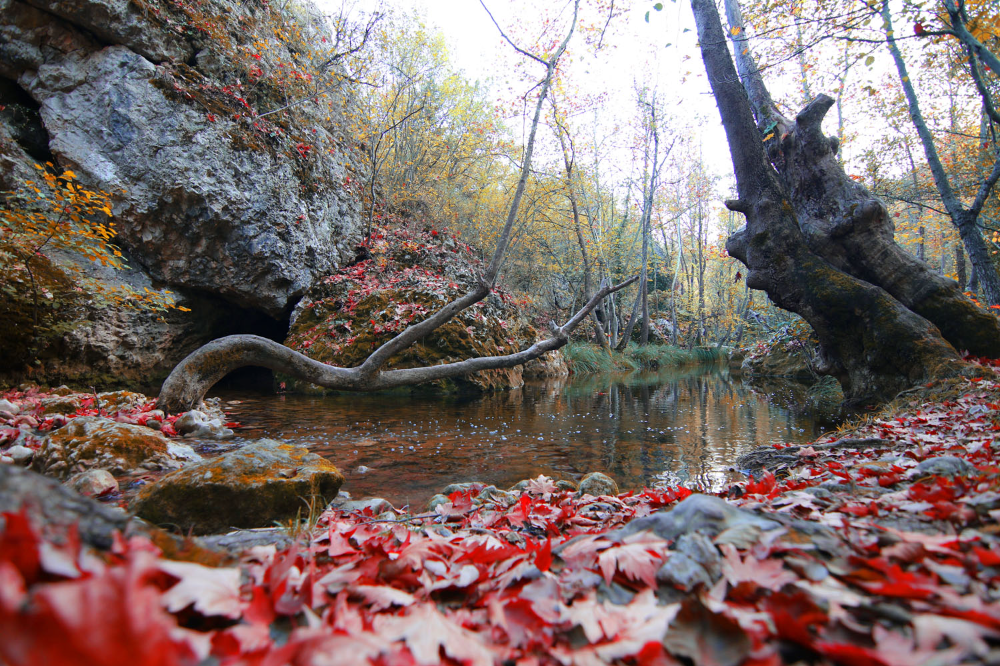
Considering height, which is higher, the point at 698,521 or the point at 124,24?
the point at 124,24

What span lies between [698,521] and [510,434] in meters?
5.16

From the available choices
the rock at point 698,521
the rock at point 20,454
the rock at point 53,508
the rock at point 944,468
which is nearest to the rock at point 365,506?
the rock at point 698,521

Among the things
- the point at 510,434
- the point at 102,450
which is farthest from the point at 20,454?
the point at 510,434

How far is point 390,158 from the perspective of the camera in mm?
15406

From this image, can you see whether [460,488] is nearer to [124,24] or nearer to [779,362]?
[124,24]

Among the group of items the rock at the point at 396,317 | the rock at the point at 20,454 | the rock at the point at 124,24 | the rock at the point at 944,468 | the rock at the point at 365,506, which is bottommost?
the rock at the point at 365,506

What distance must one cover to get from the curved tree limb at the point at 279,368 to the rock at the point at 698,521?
9.87 ft

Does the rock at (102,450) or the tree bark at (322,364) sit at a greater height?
the tree bark at (322,364)

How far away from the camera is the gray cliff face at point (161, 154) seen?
733cm

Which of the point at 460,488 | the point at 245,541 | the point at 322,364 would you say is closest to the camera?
the point at 245,541

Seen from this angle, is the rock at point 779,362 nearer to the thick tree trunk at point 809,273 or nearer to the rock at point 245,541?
the thick tree trunk at point 809,273

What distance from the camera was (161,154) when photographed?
26.0ft

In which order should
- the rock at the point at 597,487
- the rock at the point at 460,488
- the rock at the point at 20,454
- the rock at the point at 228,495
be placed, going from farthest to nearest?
the rock at the point at 460,488 < the rock at the point at 597,487 < the rock at the point at 20,454 < the rock at the point at 228,495

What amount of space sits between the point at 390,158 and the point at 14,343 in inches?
→ 475
